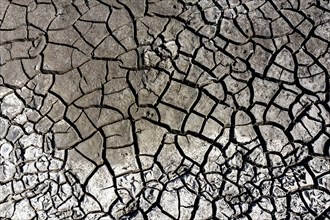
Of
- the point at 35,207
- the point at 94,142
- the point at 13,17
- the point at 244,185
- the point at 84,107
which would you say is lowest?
the point at 244,185

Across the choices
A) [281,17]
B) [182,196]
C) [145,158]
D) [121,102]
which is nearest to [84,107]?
[121,102]

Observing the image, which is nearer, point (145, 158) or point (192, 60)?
point (145, 158)

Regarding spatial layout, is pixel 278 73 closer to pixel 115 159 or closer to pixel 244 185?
pixel 244 185

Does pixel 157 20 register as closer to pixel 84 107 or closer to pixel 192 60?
pixel 192 60

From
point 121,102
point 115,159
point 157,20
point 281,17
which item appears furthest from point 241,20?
point 115,159

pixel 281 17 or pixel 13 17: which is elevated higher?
pixel 13 17

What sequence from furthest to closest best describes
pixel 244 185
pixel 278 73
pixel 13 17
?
pixel 13 17, pixel 278 73, pixel 244 185

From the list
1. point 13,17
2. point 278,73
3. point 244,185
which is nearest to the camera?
point 244,185
